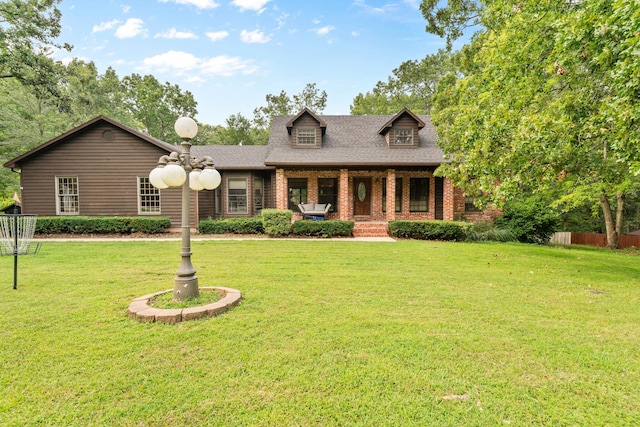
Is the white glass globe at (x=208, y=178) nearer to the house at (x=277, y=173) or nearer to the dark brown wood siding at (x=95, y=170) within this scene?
the house at (x=277, y=173)

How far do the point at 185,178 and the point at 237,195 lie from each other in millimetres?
11838

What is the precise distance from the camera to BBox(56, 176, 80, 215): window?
1331cm

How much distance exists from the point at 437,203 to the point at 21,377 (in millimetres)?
15245

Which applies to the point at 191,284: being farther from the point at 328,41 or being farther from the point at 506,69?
the point at 328,41

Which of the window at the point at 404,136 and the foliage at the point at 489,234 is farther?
the window at the point at 404,136

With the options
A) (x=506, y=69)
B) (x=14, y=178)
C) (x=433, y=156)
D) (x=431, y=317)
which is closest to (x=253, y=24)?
(x=433, y=156)

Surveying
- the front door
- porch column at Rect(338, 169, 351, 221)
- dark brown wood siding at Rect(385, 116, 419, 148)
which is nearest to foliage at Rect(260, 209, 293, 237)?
porch column at Rect(338, 169, 351, 221)

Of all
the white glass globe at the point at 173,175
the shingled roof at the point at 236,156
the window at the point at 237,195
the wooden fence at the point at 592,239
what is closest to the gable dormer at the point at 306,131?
the shingled roof at the point at 236,156

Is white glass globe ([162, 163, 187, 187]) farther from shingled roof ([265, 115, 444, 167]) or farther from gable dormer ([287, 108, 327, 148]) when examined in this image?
gable dormer ([287, 108, 327, 148])

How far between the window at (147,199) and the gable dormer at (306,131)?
6811 mm

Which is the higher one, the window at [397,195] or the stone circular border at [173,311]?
the window at [397,195]

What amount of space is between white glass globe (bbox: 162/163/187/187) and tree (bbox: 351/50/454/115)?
2816cm

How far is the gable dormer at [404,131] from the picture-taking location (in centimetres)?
1515

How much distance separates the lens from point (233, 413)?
2.00 metres
